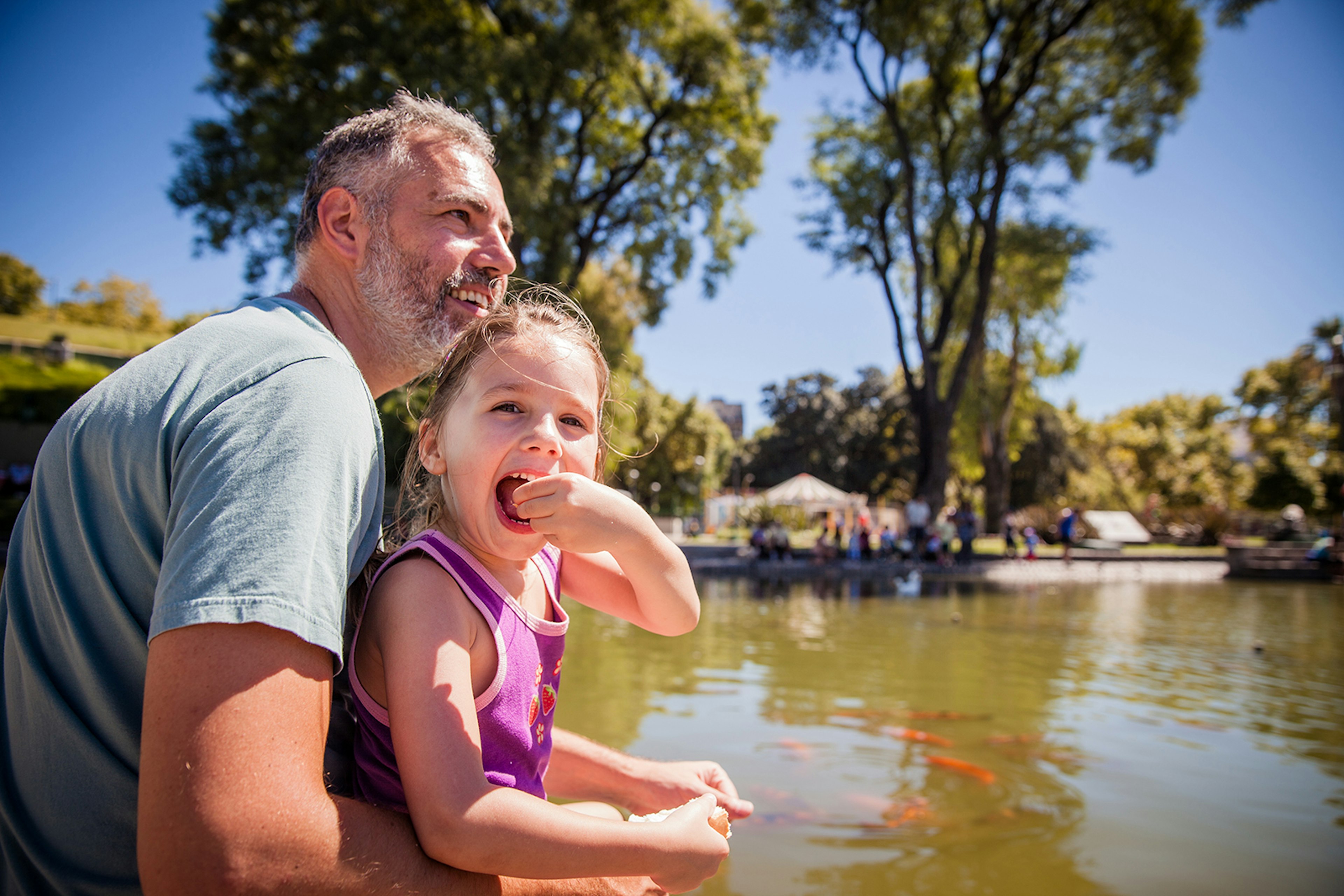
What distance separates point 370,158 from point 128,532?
3.07ft

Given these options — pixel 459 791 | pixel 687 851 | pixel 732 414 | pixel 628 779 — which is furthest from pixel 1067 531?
pixel 732 414

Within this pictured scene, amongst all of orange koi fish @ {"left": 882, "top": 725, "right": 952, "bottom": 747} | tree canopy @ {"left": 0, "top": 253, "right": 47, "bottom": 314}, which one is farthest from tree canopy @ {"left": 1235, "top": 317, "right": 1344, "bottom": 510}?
tree canopy @ {"left": 0, "top": 253, "right": 47, "bottom": 314}

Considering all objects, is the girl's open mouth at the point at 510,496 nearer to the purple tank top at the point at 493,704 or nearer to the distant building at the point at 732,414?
the purple tank top at the point at 493,704

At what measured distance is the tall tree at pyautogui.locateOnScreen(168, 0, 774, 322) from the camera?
14922mm

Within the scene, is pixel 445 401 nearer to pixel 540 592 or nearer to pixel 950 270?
pixel 540 592

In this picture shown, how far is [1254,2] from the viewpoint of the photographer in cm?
1738

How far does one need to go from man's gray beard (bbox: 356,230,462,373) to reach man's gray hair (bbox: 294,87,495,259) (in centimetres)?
9

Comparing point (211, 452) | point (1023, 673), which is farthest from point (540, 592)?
point (1023, 673)

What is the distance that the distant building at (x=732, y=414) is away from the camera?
264 feet

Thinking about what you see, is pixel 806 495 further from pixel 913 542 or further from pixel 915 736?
pixel 915 736

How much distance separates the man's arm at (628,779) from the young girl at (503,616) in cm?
18

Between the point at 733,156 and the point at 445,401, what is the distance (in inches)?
778

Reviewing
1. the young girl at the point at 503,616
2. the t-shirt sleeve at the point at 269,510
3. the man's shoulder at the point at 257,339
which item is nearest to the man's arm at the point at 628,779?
the young girl at the point at 503,616

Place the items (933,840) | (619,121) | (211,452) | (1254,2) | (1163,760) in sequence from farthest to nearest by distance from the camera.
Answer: (619,121)
(1254,2)
(1163,760)
(933,840)
(211,452)
